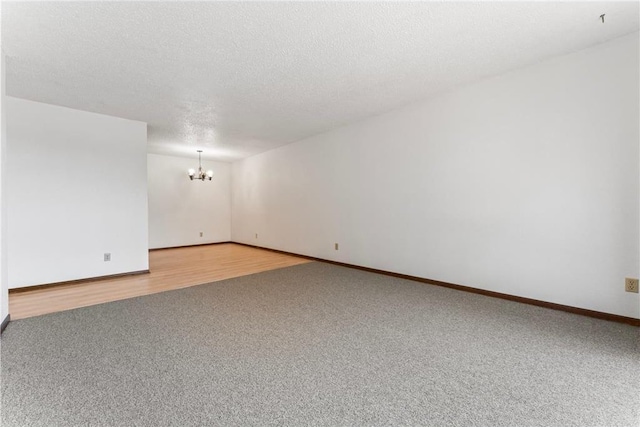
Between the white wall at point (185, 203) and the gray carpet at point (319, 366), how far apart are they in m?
4.44

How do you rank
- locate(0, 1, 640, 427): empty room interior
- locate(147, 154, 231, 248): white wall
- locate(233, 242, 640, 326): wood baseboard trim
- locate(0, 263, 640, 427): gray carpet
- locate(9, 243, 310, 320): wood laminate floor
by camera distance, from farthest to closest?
locate(147, 154, 231, 248): white wall < locate(9, 243, 310, 320): wood laminate floor < locate(233, 242, 640, 326): wood baseboard trim < locate(0, 1, 640, 427): empty room interior < locate(0, 263, 640, 427): gray carpet

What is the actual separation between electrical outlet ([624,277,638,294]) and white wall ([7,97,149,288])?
18.9ft

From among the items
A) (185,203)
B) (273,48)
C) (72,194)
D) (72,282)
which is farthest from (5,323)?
(185,203)

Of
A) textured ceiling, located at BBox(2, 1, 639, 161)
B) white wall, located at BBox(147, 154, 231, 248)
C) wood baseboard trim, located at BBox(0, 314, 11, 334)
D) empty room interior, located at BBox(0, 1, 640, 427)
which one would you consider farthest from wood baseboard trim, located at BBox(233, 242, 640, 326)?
white wall, located at BBox(147, 154, 231, 248)

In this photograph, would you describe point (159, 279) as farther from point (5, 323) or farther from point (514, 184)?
point (514, 184)

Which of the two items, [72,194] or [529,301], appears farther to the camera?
[72,194]

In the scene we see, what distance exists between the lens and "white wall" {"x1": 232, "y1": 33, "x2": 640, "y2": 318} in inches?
97.1

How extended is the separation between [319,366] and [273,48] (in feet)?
8.30

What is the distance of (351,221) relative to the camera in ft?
15.8

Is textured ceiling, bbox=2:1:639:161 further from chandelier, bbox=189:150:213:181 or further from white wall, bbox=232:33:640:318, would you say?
chandelier, bbox=189:150:213:181

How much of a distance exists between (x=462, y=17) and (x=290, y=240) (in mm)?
4831

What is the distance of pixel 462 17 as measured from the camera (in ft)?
6.96

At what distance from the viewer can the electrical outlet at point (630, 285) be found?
2379mm

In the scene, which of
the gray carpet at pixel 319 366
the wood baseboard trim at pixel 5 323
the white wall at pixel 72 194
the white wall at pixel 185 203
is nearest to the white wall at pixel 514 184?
the gray carpet at pixel 319 366
